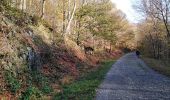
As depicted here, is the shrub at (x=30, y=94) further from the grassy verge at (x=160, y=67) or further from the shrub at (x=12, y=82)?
the grassy verge at (x=160, y=67)

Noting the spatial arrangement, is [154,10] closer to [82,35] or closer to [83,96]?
[82,35]

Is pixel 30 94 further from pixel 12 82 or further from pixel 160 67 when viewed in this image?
pixel 160 67

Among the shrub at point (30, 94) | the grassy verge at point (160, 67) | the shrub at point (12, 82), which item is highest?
the shrub at point (12, 82)

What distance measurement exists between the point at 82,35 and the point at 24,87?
81.1 feet

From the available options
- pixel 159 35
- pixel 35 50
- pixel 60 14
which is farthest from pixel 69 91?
pixel 159 35

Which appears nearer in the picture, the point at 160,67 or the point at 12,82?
the point at 12,82

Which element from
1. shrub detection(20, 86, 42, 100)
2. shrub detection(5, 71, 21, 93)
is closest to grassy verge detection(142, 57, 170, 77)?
shrub detection(20, 86, 42, 100)

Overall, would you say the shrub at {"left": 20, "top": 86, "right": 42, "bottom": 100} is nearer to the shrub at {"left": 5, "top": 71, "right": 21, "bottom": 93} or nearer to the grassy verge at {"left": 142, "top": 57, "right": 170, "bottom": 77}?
the shrub at {"left": 5, "top": 71, "right": 21, "bottom": 93}

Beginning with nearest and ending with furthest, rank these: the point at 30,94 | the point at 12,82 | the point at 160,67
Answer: the point at 12,82
the point at 30,94
the point at 160,67

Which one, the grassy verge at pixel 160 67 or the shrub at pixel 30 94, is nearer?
the shrub at pixel 30 94

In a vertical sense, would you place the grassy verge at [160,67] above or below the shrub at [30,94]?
below

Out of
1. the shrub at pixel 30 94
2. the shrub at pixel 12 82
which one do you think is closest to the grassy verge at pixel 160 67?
the shrub at pixel 30 94

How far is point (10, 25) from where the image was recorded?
1661 cm

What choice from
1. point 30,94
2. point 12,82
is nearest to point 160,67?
point 30,94
